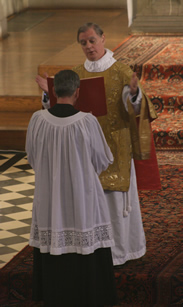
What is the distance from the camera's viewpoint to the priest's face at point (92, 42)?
497 centimetres

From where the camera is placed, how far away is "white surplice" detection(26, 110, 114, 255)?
4.43 m

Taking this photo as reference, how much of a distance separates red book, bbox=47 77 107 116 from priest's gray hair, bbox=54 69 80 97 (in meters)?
0.43

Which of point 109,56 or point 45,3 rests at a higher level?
point 109,56

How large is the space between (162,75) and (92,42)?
524cm

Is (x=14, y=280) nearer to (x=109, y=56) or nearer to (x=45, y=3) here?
(x=109, y=56)

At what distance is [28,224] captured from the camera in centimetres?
683

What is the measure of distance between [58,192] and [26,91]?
561 centimetres

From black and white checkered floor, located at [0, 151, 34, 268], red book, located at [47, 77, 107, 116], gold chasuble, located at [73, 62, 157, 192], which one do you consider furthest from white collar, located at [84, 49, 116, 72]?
black and white checkered floor, located at [0, 151, 34, 268]

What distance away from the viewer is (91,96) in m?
4.88

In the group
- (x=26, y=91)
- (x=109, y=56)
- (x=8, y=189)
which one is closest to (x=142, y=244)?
(x=109, y=56)

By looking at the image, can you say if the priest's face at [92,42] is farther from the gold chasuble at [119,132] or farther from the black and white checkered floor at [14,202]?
the black and white checkered floor at [14,202]

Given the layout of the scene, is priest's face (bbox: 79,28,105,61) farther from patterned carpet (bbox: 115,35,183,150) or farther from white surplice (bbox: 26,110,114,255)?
patterned carpet (bbox: 115,35,183,150)

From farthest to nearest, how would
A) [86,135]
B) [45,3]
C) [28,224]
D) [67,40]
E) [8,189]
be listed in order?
[45,3]
[67,40]
[8,189]
[28,224]
[86,135]

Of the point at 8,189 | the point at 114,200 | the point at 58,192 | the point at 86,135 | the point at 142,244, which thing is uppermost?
the point at 86,135
